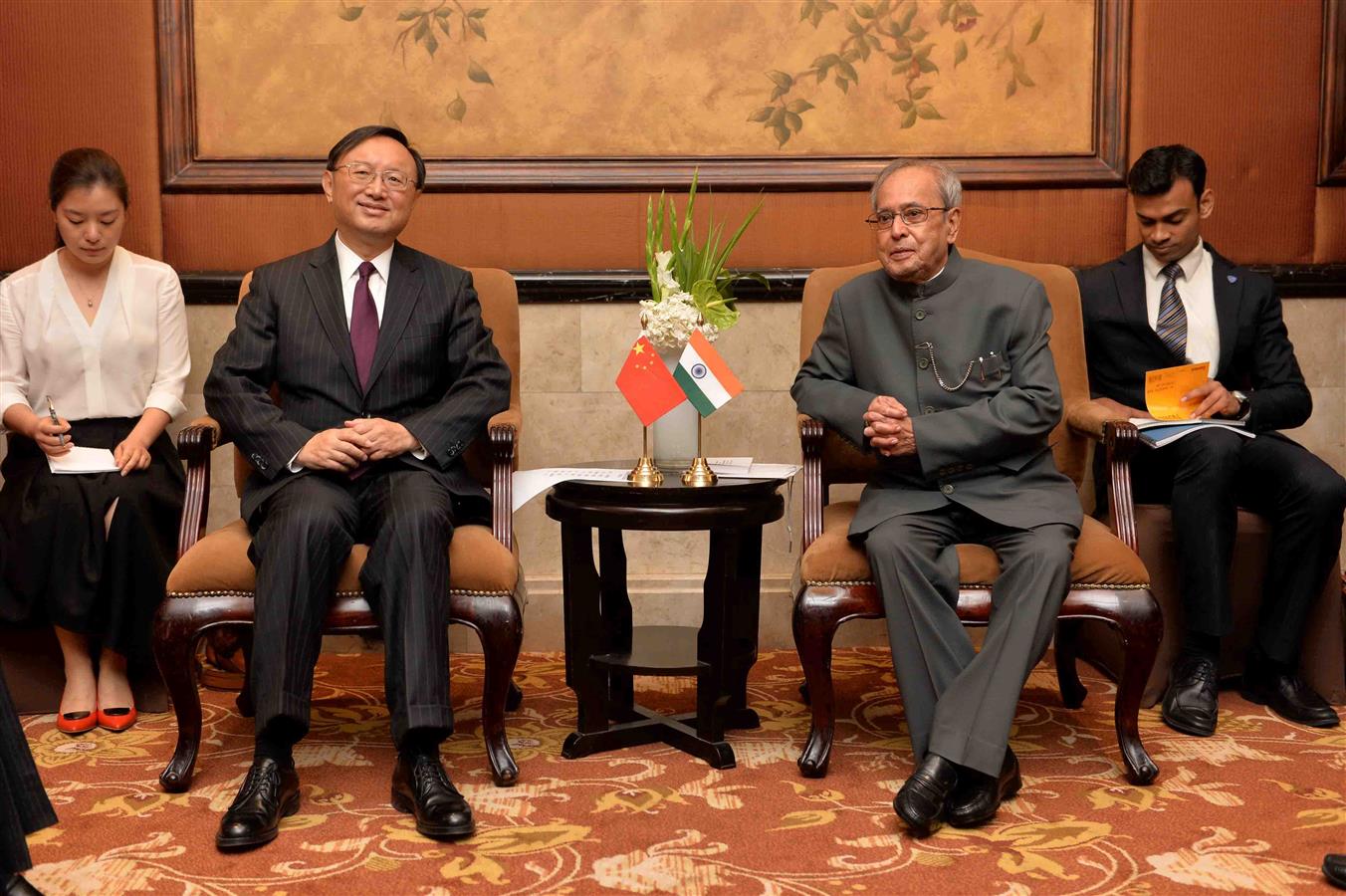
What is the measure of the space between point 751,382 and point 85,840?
2.48 meters

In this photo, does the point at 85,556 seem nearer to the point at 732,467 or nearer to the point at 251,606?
the point at 251,606

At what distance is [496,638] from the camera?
302 centimetres

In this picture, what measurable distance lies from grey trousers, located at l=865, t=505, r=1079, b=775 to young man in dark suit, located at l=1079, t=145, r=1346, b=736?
2.41ft

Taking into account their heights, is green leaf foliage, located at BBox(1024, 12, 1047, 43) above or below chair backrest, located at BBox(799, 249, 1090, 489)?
above

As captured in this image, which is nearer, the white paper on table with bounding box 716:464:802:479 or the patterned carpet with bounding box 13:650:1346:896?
the patterned carpet with bounding box 13:650:1346:896

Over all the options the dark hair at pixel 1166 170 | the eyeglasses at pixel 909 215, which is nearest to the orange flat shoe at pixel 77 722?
the eyeglasses at pixel 909 215

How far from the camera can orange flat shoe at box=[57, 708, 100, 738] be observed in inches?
137

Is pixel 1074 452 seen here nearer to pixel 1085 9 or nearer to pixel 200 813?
pixel 1085 9

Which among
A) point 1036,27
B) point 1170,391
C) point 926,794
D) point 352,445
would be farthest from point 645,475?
point 1036,27

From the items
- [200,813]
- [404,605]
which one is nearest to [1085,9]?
[404,605]

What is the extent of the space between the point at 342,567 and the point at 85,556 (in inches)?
39.9

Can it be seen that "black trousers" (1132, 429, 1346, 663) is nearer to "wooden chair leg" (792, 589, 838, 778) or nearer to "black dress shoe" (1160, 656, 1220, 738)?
"black dress shoe" (1160, 656, 1220, 738)

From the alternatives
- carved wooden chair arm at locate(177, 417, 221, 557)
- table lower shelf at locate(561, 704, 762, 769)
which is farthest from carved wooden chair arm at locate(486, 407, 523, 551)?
carved wooden chair arm at locate(177, 417, 221, 557)

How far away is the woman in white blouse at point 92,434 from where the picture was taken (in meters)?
3.56
